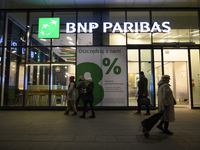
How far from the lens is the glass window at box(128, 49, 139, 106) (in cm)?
890

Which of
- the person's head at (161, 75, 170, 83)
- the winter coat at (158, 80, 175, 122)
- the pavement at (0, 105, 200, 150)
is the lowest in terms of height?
the pavement at (0, 105, 200, 150)

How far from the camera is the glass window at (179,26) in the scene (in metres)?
9.23

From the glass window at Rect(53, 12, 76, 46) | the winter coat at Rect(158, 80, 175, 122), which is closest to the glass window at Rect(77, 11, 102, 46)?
the glass window at Rect(53, 12, 76, 46)

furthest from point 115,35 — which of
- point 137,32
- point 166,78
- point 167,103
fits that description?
point 167,103

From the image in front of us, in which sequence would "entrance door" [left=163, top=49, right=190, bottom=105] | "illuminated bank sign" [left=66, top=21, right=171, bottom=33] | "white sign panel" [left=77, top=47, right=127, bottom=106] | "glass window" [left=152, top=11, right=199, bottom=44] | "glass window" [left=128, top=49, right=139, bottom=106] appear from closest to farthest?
"white sign panel" [left=77, top=47, right=127, bottom=106] < "glass window" [left=128, top=49, right=139, bottom=106] < "illuminated bank sign" [left=66, top=21, right=171, bottom=33] < "glass window" [left=152, top=11, right=199, bottom=44] < "entrance door" [left=163, top=49, right=190, bottom=105]

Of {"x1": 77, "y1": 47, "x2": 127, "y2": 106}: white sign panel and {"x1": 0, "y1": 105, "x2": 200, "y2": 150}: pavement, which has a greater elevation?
{"x1": 77, "y1": 47, "x2": 127, "y2": 106}: white sign panel

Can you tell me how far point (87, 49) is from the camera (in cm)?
904

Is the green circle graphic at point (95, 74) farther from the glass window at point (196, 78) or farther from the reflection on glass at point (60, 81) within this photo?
the glass window at point (196, 78)

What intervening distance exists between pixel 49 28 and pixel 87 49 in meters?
2.47

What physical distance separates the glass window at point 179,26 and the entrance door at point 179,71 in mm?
2091

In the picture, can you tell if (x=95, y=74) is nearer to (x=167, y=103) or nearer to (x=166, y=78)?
(x=166, y=78)

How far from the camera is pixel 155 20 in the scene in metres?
9.28

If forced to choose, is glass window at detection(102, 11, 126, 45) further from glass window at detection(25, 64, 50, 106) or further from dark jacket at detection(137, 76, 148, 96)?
glass window at detection(25, 64, 50, 106)

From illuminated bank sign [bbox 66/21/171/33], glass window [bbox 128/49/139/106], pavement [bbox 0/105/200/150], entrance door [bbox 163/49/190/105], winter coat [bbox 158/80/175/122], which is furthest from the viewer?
entrance door [bbox 163/49/190/105]
